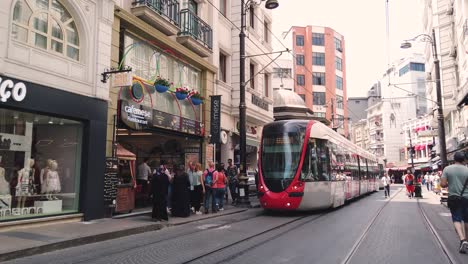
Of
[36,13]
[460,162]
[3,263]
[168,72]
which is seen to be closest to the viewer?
[3,263]

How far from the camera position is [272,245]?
329 inches

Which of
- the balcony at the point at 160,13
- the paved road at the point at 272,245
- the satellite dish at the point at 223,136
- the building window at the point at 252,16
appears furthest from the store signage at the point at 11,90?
the building window at the point at 252,16

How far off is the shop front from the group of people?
5.52 feet

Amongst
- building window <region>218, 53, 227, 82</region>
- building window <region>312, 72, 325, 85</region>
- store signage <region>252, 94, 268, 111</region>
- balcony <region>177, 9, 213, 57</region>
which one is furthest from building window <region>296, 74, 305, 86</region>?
balcony <region>177, 9, 213, 57</region>

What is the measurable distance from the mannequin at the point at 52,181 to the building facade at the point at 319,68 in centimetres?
5657

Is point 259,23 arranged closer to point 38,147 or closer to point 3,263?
point 38,147

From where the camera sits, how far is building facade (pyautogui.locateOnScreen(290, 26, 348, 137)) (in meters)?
66.2

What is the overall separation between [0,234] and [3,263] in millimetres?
2373

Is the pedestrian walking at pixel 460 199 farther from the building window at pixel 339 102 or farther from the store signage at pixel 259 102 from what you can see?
the building window at pixel 339 102

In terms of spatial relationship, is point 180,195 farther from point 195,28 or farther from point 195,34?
point 195,28

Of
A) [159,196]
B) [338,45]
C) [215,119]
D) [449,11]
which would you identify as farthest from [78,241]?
[338,45]

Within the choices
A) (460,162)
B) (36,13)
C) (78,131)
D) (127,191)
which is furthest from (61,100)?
(460,162)

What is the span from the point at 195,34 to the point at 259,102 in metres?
8.02

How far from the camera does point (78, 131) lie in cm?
1199
